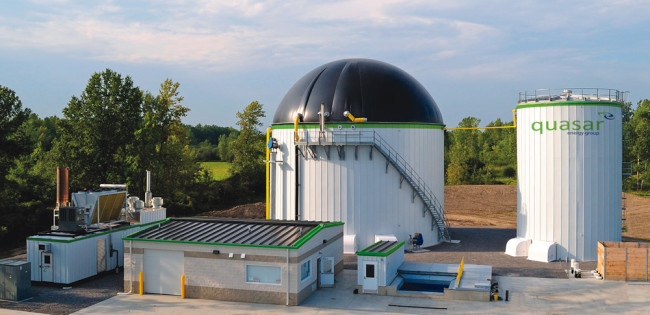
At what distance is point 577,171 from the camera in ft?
94.3

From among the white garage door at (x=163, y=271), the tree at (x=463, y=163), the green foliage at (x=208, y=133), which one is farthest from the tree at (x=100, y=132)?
the green foliage at (x=208, y=133)

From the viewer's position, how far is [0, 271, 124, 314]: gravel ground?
20.5 metres

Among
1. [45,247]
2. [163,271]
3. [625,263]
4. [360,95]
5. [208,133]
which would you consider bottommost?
[625,263]

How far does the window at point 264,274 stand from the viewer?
21.0 m

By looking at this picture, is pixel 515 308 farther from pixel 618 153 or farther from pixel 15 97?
pixel 15 97

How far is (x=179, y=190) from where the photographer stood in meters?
51.3

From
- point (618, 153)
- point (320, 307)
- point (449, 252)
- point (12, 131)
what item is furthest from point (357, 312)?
point (12, 131)

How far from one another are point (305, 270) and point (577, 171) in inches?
621

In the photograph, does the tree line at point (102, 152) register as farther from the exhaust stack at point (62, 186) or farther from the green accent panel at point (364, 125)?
Result: the green accent panel at point (364, 125)

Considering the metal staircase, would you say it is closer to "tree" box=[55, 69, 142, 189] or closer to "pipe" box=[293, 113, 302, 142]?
"pipe" box=[293, 113, 302, 142]

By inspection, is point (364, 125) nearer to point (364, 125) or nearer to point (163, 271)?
point (364, 125)

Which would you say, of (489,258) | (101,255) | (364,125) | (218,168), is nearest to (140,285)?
(101,255)

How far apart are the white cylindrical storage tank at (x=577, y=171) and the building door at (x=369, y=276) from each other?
11783 mm

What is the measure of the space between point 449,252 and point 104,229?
706 inches
